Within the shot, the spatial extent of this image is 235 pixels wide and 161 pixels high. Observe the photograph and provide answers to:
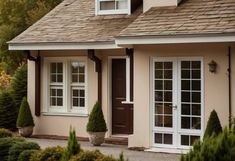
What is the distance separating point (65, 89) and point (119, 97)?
2.01 metres

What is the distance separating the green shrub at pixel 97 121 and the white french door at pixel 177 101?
1.81m

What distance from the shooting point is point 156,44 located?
15203mm

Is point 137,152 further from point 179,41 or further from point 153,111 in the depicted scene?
point 179,41

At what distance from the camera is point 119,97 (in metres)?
18.0

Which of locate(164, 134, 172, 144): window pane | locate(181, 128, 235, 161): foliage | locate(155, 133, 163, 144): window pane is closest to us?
locate(181, 128, 235, 161): foliage

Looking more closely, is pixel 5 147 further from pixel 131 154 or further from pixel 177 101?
pixel 177 101

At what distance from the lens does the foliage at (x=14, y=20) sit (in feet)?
130

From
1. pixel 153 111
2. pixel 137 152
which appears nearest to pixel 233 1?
pixel 153 111

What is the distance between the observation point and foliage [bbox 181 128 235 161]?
7.70 m

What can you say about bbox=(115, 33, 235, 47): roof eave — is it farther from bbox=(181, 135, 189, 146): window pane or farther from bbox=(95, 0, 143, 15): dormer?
bbox=(95, 0, 143, 15): dormer

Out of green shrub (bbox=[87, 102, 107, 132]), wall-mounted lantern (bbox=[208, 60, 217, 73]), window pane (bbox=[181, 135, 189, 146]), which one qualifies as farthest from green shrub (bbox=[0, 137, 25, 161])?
wall-mounted lantern (bbox=[208, 60, 217, 73])

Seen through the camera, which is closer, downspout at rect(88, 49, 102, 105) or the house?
the house

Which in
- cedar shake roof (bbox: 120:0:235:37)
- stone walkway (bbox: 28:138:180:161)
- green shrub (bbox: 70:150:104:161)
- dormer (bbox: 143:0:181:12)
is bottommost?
stone walkway (bbox: 28:138:180:161)

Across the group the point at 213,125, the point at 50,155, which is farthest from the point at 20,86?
the point at 50,155
